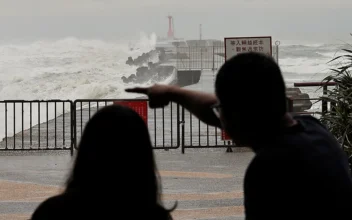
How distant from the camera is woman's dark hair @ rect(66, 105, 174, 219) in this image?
8.27ft

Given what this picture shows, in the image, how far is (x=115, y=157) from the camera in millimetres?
2520

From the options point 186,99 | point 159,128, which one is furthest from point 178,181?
point 186,99

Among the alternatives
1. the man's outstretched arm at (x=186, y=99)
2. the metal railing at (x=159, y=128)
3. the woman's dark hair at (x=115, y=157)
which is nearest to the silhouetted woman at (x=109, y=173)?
the woman's dark hair at (x=115, y=157)

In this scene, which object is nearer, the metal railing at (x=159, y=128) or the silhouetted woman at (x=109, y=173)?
the silhouetted woman at (x=109, y=173)

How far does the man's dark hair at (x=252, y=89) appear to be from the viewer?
257cm

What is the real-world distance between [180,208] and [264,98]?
23.9 feet

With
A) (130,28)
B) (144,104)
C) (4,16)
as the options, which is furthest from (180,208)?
(4,16)

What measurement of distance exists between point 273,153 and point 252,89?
192 mm

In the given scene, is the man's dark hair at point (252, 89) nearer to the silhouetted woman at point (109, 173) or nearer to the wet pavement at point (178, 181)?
the silhouetted woman at point (109, 173)

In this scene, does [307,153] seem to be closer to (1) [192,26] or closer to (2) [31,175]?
(2) [31,175]

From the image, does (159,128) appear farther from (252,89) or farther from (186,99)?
(252,89)

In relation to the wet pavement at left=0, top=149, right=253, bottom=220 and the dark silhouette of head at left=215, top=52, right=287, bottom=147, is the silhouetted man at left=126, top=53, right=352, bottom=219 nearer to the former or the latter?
the dark silhouette of head at left=215, top=52, right=287, bottom=147

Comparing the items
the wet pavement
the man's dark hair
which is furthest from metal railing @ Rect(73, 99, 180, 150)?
the man's dark hair

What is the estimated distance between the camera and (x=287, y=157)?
2.58 meters
